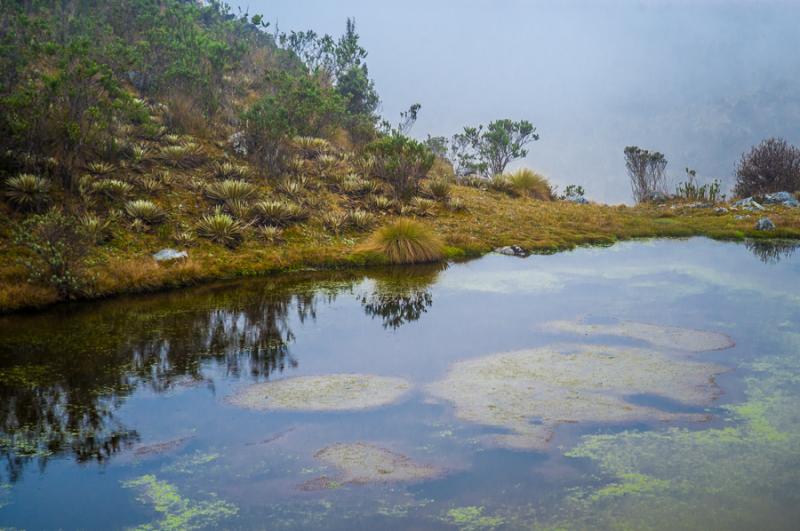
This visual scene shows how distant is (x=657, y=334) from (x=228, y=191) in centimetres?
1237

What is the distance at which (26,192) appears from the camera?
1562 centimetres

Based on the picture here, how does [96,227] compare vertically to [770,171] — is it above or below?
below

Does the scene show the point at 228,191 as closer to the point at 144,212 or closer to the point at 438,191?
the point at 144,212

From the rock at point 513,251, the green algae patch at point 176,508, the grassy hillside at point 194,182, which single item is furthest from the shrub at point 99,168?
the green algae patch at point 176,508

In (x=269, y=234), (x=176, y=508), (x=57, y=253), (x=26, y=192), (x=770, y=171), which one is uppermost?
(x=770, y=171)

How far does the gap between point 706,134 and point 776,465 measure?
19117 cm

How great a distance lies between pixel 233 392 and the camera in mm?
9266

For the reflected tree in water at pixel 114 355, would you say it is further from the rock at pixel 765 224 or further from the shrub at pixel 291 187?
the rock at pixel 765 224

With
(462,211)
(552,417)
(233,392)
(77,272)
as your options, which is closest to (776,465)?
(552,417)

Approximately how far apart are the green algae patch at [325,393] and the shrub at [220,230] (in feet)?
28.4

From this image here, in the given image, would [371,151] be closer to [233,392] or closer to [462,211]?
[462,211]

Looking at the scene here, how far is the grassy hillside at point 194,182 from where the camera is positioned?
15445mm

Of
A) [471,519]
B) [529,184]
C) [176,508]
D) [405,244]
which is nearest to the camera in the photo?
[471,519]

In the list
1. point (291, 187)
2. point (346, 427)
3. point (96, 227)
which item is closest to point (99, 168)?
point (96, 227)
